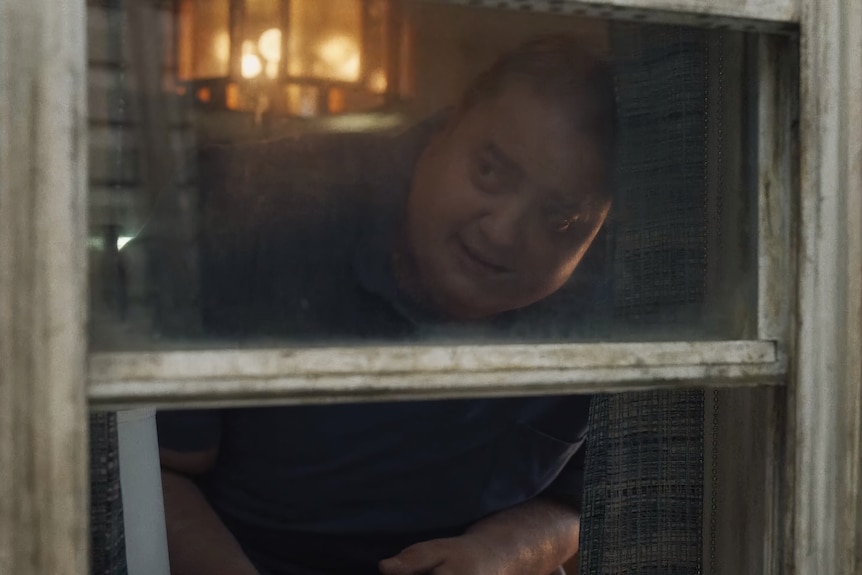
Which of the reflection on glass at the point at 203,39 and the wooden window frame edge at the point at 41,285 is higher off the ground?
the reflection on glass at the point at 203,39

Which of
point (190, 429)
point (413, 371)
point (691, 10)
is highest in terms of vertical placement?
point (691, 10)

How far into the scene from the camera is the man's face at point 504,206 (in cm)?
86

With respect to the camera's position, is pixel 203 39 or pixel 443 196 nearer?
pixel 203 39

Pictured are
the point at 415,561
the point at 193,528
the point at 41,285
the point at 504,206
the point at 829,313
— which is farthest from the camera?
the point at 415,561

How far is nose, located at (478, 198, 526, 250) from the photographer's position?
3.07ft

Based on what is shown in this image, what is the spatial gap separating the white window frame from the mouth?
0.55 feet

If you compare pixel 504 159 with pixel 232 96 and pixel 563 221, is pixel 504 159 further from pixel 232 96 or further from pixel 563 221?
pixel 232 96

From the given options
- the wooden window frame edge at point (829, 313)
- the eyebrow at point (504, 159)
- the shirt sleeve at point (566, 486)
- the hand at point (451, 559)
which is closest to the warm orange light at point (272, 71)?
the eyebrow at point (504, 159)

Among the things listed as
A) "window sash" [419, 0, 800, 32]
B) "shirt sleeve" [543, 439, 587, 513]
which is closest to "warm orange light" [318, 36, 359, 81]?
"window sash" [419, 0, 800, 32]

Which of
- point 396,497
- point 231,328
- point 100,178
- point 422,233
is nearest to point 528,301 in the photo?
point 422,233

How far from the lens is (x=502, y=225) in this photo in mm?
946

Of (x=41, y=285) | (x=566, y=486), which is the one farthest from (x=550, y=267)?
(x=566, y=486)

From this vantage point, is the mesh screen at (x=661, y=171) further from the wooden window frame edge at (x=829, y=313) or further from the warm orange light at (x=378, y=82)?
the warm orange light at (x=378, y=82)

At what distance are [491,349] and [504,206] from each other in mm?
246
